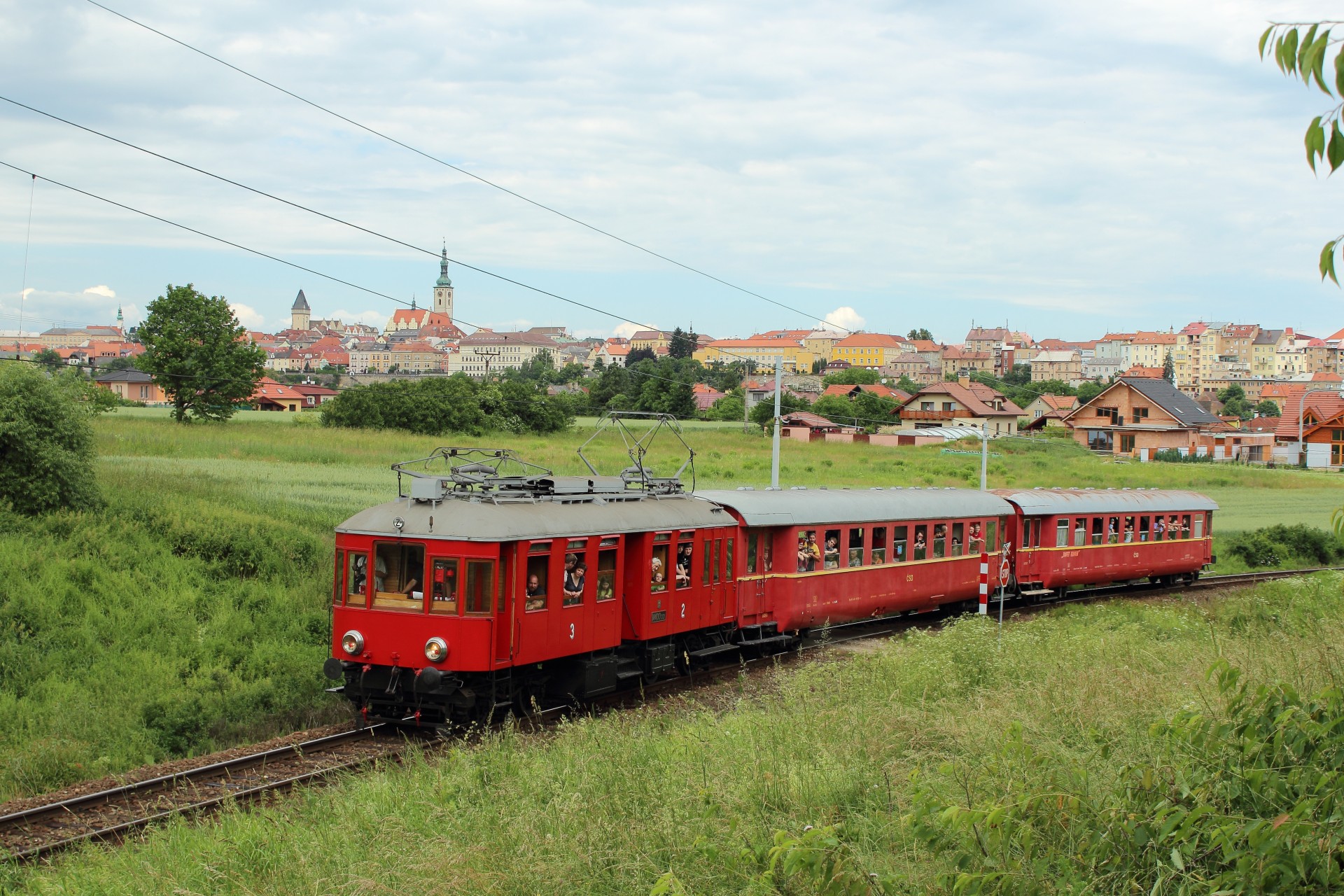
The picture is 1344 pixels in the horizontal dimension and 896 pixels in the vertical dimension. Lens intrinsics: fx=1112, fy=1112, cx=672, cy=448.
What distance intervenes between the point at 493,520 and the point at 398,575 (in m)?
1.47

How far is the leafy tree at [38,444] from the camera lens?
22000 mm

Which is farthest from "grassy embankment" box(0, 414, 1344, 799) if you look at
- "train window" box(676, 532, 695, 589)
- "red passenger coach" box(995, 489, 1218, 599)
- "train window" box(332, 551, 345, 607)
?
"red passenger coach" box(995, 489, 1218, 599)

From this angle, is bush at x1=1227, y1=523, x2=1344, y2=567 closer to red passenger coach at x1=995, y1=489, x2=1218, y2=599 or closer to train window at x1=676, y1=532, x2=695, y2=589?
red passenger coach at x1=995, y1=489, x2=1218, y2=599

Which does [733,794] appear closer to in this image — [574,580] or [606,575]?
[574,580]

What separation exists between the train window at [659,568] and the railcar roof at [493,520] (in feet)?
1.99

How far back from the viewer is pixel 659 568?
1670 centimetres

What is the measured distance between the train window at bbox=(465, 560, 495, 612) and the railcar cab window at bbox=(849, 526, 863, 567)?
387 inches

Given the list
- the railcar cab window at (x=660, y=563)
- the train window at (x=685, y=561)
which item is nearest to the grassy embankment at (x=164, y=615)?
the railcar cab window at (x=660, y=563)

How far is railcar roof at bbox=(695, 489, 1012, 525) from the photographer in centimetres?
1956

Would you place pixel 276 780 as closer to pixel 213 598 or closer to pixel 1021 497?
pixel 213 598

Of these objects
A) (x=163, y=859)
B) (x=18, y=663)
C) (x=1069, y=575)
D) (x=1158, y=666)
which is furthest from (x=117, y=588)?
(x=1069, y=575)

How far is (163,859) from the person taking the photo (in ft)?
30.0

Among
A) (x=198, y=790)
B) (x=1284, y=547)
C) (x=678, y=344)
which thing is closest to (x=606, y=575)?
(x=198, y=790)

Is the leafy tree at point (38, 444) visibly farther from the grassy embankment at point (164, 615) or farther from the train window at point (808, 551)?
the train window at point (808, 551)
